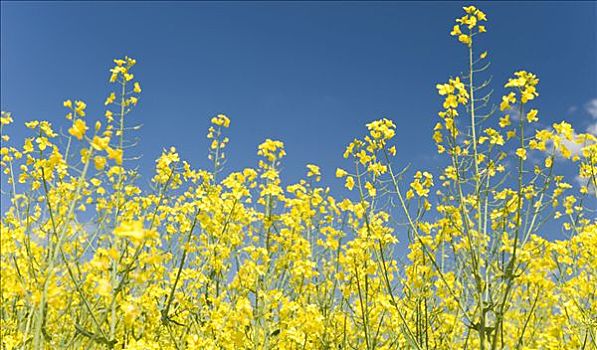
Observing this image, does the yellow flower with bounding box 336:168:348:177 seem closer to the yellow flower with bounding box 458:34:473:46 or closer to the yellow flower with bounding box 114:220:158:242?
the yellow flower with bounding box 458:34:473:46

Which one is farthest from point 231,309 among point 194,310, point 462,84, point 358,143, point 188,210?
point 462,84

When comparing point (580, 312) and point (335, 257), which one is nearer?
point (580, 312)

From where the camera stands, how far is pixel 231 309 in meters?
4.75

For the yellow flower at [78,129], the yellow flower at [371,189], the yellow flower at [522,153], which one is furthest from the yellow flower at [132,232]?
the yellow flower at [371,189]

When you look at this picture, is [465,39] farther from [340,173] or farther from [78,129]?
[78,129]

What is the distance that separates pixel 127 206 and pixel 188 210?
62 cm

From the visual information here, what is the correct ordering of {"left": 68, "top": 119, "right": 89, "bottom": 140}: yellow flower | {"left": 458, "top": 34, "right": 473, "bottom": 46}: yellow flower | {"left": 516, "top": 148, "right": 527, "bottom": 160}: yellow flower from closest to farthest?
{"left": 68, "top": 119, "right": 89, "bottom": 140}: yellow flower, {"left": 516, "top": 148, "right": 527, "bottom": 160}: yellow flower, {"left": 458, "top": 34, "right": 473, "bottom": 46}: yellow flower

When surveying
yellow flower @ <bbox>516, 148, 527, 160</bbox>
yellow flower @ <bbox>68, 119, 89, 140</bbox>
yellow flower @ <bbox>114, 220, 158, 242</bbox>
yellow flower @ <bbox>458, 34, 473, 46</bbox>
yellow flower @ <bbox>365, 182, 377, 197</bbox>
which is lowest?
yellow flower @ <bbox>114, 220, 158, 242</bbox>

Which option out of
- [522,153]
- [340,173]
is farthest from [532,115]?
[340,173]

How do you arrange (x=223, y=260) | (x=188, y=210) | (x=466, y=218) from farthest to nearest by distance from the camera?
(x=223, y=260), (x=188, y=210), (x=466, y=218)

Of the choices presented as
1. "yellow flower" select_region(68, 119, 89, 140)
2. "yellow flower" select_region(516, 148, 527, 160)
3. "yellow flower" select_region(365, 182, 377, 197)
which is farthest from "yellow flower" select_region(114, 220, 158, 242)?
"yellow flower" select_region(365, 182, 377, 197)

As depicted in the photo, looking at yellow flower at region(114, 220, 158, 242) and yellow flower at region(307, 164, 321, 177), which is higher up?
yellow flower at region(307, 164, 321, 177)

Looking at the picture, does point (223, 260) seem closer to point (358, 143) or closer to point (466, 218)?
point (358, 143)

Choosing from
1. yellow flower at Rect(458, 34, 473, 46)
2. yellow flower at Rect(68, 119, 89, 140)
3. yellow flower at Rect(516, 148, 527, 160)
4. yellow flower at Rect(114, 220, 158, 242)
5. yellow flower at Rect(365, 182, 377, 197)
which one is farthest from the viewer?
yellow flower at Rect(365, 182, 377, 197)
